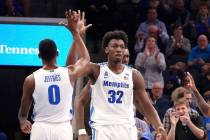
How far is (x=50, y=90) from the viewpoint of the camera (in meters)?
7.56

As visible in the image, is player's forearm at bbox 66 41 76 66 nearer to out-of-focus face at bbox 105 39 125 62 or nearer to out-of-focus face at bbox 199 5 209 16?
out-of-focus face at bbox 105 39 125 62

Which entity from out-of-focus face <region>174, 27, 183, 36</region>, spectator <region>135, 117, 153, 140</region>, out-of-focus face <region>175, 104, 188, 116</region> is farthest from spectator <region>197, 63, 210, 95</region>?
out-of-focus face <region>175, 104, 188, 116</region>

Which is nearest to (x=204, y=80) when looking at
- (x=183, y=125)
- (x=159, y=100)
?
(x=159, y=100)

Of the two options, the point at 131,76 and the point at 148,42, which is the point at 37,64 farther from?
the point at 131,76

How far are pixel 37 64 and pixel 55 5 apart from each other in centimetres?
320

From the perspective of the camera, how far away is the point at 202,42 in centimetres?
1433

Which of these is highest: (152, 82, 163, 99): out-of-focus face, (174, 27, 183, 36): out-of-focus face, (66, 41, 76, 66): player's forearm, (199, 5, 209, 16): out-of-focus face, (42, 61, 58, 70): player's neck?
(199, 5, 209, 16): out-of-focus face

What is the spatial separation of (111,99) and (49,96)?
0.68 meters

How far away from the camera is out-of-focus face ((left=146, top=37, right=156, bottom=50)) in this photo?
1359cm

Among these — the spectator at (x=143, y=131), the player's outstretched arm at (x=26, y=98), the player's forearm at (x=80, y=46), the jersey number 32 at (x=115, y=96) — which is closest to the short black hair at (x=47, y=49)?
the player's outstretched arm at (x=26, y=98)

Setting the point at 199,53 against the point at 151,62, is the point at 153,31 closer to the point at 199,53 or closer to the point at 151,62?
the point at 199,53

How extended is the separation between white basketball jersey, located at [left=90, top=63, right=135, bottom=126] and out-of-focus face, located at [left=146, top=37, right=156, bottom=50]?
5.80 meters

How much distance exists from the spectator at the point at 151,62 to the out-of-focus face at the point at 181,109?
13.4 ft

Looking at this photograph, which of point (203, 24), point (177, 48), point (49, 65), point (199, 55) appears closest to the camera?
point (49, 65)
